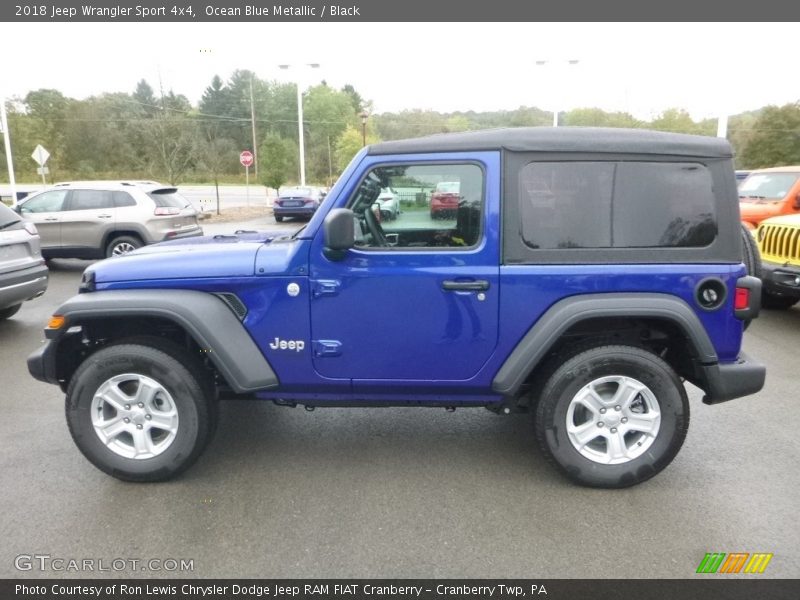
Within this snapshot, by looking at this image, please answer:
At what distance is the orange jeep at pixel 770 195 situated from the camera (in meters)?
8.87

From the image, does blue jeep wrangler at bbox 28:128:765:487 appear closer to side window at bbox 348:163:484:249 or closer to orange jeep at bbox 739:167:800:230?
side window at bbox 348:163:484:249

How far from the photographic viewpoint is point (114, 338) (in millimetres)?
3490

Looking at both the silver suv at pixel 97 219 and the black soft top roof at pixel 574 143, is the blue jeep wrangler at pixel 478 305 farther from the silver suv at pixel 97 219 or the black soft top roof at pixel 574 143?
the silver suv at pixel 97 219

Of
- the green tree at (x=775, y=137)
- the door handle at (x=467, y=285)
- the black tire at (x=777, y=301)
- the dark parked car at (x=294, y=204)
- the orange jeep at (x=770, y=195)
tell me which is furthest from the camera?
the green tree at (x=775, y=137)

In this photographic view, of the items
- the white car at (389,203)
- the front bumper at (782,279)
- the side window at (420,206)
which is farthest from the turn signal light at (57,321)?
the front bumper at (782,279)

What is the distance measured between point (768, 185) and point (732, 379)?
823 cm

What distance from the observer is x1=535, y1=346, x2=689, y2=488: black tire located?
317cm

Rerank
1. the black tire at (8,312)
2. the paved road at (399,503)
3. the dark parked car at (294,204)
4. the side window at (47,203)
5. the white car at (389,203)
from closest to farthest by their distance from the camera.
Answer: the paved road at (399,503) → the white car at (389,203) → the black tire at (8,312) → the side window at (47,203) → the dark parked car at (294,204)

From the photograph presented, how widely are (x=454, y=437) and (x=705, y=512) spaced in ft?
5.24

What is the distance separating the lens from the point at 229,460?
3646 millimetres

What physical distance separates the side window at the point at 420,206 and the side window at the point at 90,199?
362 inches

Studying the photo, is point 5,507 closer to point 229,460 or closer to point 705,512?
point 229,460

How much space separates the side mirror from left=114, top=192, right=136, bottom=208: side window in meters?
9.09

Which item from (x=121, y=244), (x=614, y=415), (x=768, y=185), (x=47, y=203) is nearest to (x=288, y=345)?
(x=614, y=415)
